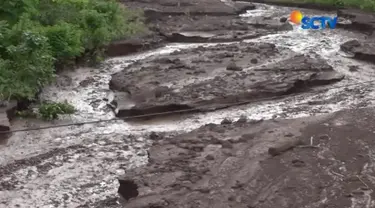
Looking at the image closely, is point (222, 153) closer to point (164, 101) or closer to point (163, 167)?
point (163, 167)

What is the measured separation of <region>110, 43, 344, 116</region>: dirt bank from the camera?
34.1 feet

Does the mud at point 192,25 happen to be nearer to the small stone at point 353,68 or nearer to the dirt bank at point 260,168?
the small stone at point 353,68

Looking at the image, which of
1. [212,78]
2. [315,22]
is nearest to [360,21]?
[315,22]

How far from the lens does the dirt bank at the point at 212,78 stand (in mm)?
10406

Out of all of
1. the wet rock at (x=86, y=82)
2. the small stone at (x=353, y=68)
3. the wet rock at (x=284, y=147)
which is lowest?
the small stone at (x=353, y=68)

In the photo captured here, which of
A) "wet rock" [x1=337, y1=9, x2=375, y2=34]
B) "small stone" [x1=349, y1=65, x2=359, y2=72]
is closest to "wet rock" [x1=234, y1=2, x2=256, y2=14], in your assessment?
"wet rock" [x1=337, y1=9, x2=375, y2=34]

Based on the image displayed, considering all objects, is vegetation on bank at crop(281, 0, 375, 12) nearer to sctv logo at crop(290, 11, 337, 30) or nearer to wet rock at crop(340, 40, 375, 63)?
sctv logo at crop(290, 11, 337, 30)

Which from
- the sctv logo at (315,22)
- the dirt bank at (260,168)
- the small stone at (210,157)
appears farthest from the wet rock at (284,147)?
the sctv logo at (315,22)

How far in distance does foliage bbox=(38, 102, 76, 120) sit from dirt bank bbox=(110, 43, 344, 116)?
0.91m

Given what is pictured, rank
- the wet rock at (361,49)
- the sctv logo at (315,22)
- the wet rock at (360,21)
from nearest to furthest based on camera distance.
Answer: the wet rock at (361,49)
the wet rock at (360,21)
the sctv logo at (315,22)

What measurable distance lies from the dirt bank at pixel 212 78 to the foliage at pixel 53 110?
0.91 meters

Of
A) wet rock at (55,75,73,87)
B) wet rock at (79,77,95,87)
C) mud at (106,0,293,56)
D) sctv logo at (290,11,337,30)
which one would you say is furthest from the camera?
sctv logo at (290,11,337,30)

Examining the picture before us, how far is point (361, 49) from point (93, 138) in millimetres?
7921

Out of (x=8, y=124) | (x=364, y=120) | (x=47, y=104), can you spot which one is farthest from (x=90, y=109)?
(x=364, y=120)
